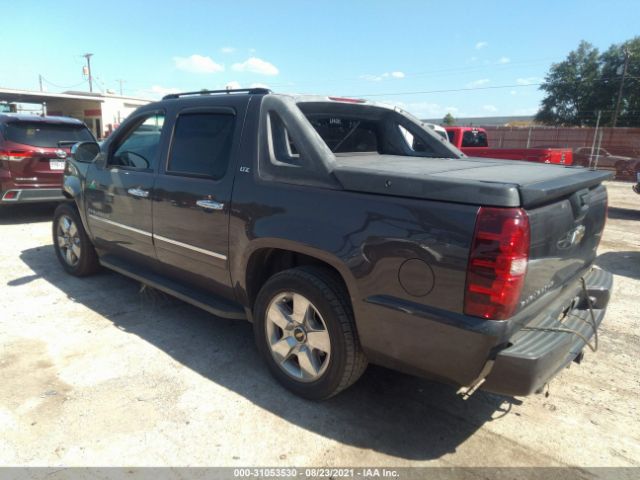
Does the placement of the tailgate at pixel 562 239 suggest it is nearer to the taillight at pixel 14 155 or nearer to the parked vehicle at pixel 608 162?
the taillight at pixel 14 155

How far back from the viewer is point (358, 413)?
2.81m

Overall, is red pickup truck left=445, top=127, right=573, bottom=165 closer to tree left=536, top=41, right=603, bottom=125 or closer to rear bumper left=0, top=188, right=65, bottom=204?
rear bumper left=0, top=188, right=65, bottom=204

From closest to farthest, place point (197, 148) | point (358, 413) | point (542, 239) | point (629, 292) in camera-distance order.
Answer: point (542, 239) → point (358, 413) → point (197, 148) → point (629, 292)

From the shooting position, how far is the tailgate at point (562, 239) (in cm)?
214

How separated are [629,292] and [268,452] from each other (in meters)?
4.45

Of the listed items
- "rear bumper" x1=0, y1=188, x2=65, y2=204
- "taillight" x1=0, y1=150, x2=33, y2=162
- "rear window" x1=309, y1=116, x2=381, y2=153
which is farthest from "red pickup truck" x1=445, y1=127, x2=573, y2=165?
"taillight" x1=0, y1=150, x2=33, y2=162

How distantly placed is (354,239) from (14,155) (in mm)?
7048

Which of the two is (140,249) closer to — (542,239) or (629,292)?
(542,239)

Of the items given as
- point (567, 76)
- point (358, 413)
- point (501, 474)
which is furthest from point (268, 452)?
point (567, 76)

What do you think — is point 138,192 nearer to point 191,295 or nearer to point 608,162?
point 191,295

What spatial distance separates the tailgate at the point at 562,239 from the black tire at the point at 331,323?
0.94 m

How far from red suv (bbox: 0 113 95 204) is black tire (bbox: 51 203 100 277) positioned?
2684 mm

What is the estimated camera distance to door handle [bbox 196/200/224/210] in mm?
3139

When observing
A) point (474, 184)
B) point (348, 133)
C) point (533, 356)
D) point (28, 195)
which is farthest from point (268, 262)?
point (28, 195)
